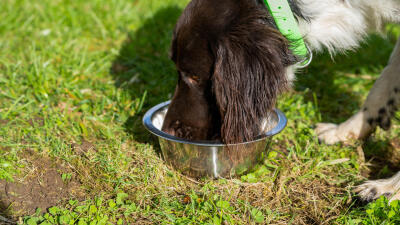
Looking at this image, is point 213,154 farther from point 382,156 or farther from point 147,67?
point 147,67

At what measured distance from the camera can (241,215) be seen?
Result: 6.88ft

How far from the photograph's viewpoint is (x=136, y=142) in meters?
2.71

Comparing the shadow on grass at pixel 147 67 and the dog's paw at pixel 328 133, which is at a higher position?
the shadow on grass at pixel 147 67

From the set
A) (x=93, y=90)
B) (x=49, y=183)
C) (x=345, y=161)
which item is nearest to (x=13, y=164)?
(x=49, y=183)

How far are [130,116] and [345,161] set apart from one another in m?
1.60

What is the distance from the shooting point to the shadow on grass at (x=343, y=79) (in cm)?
337

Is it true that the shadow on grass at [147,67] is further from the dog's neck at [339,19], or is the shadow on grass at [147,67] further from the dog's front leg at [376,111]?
the dog's front leg at [376,111]

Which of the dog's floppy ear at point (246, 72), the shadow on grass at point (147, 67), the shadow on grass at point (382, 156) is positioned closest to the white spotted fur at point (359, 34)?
the shadow on grass at point (382, 156)

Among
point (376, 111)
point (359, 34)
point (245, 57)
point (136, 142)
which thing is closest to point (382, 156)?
point (376, 111)

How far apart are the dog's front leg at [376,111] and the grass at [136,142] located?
10 cm

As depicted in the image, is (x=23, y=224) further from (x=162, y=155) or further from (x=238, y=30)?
(x=238, y=30)

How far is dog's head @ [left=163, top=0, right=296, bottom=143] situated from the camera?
6.91 feet

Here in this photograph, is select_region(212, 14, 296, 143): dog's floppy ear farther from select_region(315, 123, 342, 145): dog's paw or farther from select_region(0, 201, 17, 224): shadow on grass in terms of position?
select_region(0, 201, 17, 224): shadow on grass

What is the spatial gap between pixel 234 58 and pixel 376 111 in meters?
1.25
